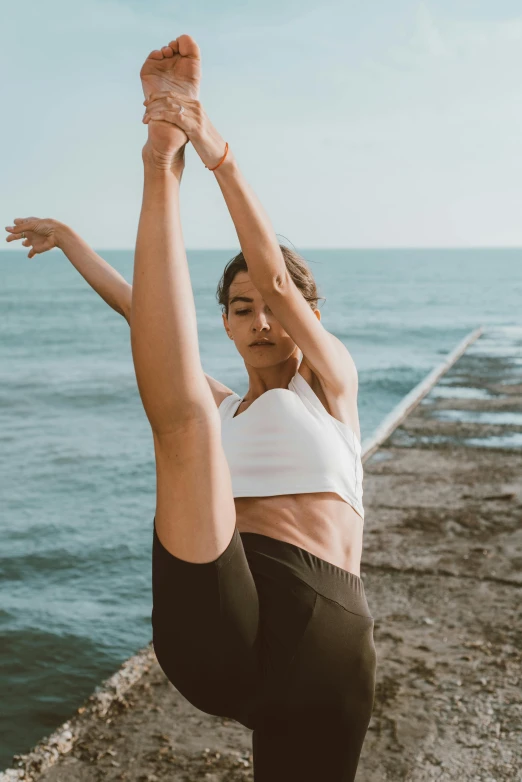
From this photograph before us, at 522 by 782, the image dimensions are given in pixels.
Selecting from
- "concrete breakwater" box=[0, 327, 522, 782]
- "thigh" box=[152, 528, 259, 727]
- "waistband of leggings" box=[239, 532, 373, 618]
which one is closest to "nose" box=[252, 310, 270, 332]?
"waistband of leggings" box=[239, 532, 373, 618]

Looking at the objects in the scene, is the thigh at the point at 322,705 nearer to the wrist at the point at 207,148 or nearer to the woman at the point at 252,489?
the woman at the point at 252,489

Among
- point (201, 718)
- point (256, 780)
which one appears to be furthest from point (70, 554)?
point (256, 780)

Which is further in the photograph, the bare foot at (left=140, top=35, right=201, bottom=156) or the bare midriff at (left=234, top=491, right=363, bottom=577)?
the bare midriff at (left=234, top=491, right=363, bottom=577)

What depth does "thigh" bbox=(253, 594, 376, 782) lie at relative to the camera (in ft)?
6.84

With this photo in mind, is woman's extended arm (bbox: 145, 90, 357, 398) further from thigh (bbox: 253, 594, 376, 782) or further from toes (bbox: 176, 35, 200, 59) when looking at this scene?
thigh (bbox: 253, 594, 376, 782)

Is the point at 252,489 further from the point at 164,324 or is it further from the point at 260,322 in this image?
the point at 164,324

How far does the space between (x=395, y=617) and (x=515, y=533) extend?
1.93 metres

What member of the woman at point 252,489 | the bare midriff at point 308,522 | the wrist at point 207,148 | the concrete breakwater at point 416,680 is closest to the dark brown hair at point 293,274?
the woman at point 252,489

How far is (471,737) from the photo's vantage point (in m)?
4.07

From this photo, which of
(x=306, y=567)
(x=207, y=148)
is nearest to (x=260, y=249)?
(x=207, y=148)

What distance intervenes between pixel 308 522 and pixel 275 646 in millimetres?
340

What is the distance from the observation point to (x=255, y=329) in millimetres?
2520

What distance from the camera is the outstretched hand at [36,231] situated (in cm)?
311

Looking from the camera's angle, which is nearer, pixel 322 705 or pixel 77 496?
pixel 322 705
